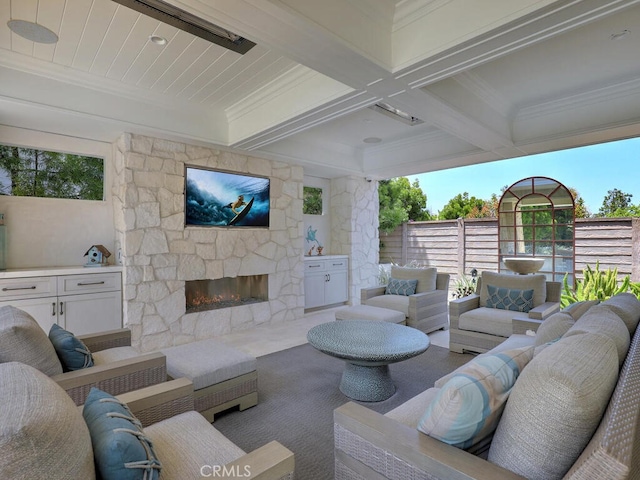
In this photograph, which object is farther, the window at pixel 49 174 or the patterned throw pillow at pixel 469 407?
the window at pixel 49 174

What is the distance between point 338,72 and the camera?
2.41 m

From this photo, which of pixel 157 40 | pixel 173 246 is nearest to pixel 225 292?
pixel 173 246

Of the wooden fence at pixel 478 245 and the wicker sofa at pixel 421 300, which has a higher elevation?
the wooden fence at pixel 478 245

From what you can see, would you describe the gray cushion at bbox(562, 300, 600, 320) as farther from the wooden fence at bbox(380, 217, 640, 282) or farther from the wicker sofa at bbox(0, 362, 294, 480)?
the wooden fence at bbox(380, 217, 640, 282)

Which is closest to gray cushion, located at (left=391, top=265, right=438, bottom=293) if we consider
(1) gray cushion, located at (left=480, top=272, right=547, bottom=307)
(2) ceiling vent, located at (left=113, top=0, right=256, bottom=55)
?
(1) gray cushion, located at (left=480, top=272, right=547, bottom=307)

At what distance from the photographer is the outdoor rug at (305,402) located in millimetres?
2043

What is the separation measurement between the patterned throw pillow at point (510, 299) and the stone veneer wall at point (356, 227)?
274 centimetres

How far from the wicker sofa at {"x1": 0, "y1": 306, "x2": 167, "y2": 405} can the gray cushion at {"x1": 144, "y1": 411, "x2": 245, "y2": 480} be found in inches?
20.0

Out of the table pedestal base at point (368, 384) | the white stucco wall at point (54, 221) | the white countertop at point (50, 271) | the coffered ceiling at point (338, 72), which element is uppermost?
the coffered ceiling at point (338, 72)

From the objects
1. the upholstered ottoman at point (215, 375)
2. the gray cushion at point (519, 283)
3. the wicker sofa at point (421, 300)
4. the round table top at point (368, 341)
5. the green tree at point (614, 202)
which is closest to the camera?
the upholstered ottoman at point (215, 375)

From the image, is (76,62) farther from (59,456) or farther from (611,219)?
(611,219)

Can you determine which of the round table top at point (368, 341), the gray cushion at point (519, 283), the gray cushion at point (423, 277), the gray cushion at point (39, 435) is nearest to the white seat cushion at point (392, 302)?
the gray cushion at point (423, 277)

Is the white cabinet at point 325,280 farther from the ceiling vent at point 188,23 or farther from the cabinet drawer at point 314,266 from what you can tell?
the ceiling vent at point 188,23

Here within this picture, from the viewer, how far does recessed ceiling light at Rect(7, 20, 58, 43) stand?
2.33m
